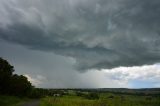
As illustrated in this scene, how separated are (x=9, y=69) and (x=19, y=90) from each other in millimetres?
9219

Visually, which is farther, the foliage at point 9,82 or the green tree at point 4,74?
the foliage at point 9,82

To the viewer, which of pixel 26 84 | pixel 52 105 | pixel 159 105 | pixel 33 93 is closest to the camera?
pixel 159 105

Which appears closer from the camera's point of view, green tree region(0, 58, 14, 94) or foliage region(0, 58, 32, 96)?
green tree region(0, 58, 14, 94)

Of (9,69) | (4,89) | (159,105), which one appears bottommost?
(159,105)

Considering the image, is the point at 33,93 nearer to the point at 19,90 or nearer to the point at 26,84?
the point at 26,84

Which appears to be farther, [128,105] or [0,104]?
[0,104]

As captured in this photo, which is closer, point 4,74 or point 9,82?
point 4,74

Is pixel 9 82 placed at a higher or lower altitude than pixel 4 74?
lower

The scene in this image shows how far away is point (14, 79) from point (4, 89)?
7.76 metres

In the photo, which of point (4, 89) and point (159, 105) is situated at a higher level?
point (4, 89)

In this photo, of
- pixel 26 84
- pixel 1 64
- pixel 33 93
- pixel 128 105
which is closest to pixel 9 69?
pixel 1 64

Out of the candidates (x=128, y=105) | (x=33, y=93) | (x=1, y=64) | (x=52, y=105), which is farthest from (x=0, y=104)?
(x=33, y=93)

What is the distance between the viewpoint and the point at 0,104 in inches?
1956

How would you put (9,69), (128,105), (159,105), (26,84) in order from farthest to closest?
(26,84), (9,69), (128,105), (159,105)
